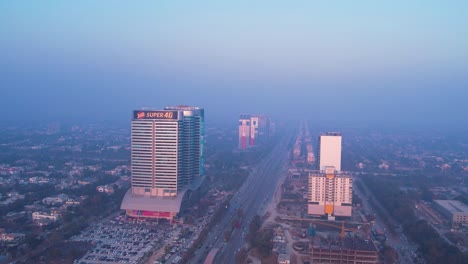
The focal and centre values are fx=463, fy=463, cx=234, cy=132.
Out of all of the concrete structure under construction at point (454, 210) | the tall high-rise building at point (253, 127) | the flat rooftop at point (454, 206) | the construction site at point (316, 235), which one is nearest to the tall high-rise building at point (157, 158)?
the construction site at point (316, 235)

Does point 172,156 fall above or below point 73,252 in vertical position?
above

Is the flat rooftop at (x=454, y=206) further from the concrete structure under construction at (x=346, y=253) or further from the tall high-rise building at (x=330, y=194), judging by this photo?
the concrete structure under construction at (x=346, y=253)

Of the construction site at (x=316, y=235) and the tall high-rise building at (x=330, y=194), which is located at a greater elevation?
the tall high-rise building at (x=330, y=194)

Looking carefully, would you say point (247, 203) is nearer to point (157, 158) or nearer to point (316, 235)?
point (157, 158)

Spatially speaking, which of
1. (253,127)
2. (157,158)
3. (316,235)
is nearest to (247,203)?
(157,158)

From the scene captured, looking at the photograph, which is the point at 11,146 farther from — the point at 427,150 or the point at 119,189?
the point at 427,150

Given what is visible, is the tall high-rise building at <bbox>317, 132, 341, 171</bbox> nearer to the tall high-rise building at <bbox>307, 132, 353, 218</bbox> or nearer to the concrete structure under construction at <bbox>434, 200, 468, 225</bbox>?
the tall high-rise building at <bbox>307, 132, 353, 218</bbox>

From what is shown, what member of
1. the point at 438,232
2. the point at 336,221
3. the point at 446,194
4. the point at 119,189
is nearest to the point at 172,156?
the point at 119,189
